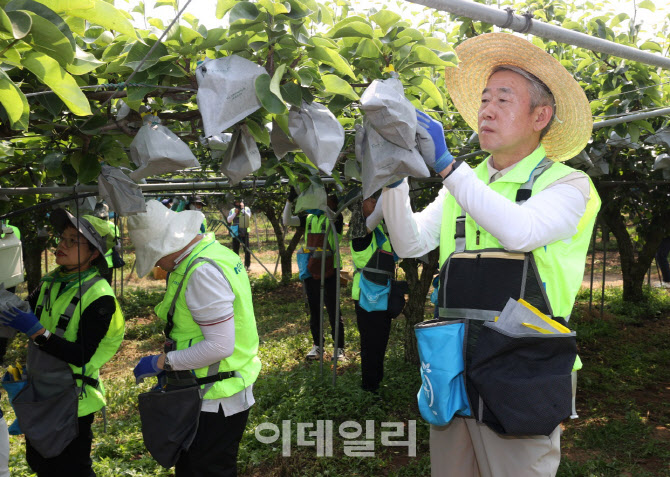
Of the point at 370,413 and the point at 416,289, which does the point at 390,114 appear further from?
the point at 416,289

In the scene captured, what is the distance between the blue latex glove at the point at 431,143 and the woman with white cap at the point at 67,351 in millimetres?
1797

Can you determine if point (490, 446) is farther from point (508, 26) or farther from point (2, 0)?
point (2, 0)

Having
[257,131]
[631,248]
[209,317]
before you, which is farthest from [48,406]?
[631,248]

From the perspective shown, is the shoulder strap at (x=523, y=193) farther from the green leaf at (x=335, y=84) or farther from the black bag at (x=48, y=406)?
the black bag at (x=48, y=406)

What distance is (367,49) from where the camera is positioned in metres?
1.50

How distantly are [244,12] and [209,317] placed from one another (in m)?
1.22

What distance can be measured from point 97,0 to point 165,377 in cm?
177

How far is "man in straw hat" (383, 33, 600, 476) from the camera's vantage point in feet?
4.71

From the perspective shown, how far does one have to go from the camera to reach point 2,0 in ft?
3.07

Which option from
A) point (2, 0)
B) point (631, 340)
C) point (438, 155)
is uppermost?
point (2, 0)

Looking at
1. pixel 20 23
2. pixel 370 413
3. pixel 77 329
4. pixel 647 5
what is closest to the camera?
pixel 20 23

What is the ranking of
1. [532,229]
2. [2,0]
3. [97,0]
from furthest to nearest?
[532,229] → [97,0] → [2,0]

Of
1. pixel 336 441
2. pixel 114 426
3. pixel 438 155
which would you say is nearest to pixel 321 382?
pixel 336 441

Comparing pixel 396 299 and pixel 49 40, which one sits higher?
pixel 49 40
